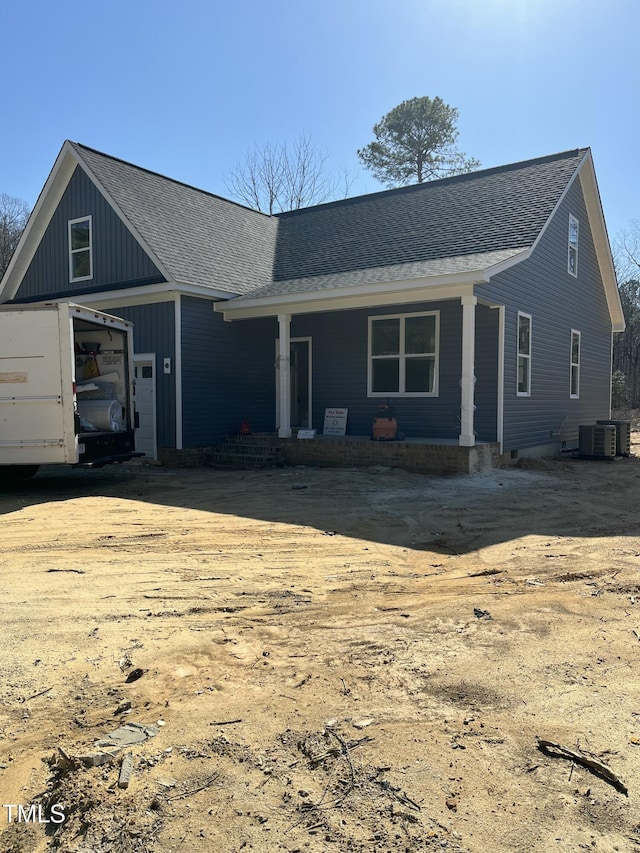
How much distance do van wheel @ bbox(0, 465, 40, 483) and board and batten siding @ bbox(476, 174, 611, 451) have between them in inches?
323

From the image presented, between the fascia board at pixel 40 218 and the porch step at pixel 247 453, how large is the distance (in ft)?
25.9

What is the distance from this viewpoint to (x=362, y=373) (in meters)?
13.8

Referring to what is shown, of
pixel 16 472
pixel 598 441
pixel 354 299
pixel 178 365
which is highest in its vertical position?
pixel 354 299

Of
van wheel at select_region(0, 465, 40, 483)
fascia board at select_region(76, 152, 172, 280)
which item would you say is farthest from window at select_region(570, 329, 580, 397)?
van wheel at select_region(0, 465, 40, 483)

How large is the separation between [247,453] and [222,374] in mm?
2198

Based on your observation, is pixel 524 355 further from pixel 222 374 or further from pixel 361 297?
pixel 222 374

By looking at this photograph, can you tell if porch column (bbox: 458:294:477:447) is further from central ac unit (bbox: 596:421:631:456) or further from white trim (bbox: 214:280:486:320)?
central ac unit (bbox: 596:421:631:456)

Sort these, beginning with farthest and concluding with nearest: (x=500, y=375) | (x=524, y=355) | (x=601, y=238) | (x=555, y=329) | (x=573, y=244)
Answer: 1. (x=601, y=238)
2. (x=573, y=244)
3. (x=555, y=329)
4. (x=524, y=355)
5. (x=500, y=375)

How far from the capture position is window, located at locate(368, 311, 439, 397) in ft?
42.3

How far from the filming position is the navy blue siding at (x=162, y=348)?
12.9 m

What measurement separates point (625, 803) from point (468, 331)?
8849 millimetres

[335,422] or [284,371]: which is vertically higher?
[284,371]

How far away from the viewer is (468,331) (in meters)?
10.4

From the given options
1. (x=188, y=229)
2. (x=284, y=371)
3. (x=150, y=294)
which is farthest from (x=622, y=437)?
(x=188, y=229)
